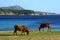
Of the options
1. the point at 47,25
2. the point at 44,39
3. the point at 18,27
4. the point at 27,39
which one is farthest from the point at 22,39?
the point at 47,25

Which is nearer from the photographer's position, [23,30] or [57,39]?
[57,39]

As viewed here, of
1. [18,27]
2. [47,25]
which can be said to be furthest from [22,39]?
[47,25]

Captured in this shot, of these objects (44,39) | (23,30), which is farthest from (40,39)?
(23,30)

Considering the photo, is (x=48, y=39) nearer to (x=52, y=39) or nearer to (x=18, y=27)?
(x=52, y=39)

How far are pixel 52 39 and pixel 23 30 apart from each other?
652 cm

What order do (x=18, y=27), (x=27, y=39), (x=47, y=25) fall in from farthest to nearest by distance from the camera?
(x=47, y=25) < (x=18, y=27) < (x=27, y=39)

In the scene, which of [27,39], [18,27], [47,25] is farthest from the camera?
[47,25]

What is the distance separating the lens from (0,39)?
2483 cm

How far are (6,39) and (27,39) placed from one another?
7.16 ft

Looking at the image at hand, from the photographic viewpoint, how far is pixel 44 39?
24.7 meters

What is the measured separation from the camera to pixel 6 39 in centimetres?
2488

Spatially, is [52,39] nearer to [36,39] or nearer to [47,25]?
[36,39]

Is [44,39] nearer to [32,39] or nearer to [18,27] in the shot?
[32,39]

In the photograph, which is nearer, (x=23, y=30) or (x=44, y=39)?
(x=44, y=39)
